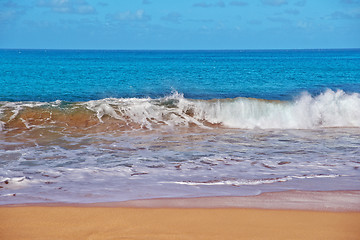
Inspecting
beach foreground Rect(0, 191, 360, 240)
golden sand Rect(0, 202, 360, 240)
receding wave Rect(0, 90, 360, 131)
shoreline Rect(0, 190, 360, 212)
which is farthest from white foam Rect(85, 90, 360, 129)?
golden sand Rect(0, 202, 360, 240)

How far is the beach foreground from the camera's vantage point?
4.07 metres

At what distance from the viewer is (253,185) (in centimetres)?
577

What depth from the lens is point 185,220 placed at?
14.6 ft

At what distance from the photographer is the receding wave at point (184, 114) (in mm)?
12172

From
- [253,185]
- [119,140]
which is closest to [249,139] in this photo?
[119,140]

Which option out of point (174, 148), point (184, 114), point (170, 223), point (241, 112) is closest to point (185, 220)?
point (170, 223)

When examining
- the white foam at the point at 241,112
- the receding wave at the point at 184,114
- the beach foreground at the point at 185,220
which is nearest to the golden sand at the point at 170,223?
the beach foreground at the point at 185,220

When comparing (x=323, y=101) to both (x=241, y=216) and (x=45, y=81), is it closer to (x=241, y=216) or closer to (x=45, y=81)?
(x=241, y=216)

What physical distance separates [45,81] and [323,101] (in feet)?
65.3

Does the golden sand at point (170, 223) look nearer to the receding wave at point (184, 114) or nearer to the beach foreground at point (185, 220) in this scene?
the beach foreground at point (185, 220)

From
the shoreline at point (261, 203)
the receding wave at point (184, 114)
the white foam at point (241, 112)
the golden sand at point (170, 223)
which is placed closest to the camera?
the golden sand at point (170, 223)

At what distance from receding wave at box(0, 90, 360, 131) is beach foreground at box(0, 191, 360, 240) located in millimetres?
6830

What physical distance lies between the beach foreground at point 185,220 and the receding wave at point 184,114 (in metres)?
6.83

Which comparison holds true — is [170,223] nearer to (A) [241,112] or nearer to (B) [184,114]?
(B) [184,114]
